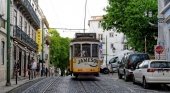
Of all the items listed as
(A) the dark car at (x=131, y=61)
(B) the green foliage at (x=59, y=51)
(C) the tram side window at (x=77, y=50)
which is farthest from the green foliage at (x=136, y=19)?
(B) the green foliage at (x=59, y=51)

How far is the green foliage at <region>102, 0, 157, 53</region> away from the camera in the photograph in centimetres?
4375

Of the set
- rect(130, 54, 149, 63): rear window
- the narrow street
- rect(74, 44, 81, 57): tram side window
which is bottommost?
the narrow street

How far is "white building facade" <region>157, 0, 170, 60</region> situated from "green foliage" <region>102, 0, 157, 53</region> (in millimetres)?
4501

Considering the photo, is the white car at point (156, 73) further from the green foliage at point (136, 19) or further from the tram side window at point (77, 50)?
the green foliage at point (136, 19)

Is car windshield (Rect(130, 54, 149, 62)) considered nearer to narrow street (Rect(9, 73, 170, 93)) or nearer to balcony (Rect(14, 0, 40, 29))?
narrow street (Rect(9, 73, 170, 93))

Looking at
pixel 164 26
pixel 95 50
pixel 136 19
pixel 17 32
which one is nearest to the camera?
pixel 95 50

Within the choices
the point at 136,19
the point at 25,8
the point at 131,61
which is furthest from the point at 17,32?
the point at 131,61

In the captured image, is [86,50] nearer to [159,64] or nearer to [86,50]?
[86,50]

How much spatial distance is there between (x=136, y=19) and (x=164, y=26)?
5.78 metres

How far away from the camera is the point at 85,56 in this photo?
3266 centimetres

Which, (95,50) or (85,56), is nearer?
(85,56)

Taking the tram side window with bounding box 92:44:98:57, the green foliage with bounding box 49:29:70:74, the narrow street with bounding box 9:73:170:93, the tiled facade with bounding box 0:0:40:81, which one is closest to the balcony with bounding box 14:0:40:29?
the tiled facade with bounding box 0:0:40:81

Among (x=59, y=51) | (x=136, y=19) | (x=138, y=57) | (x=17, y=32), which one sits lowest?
(x=138, y=57)

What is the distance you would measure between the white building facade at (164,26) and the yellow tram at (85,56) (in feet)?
19.9
